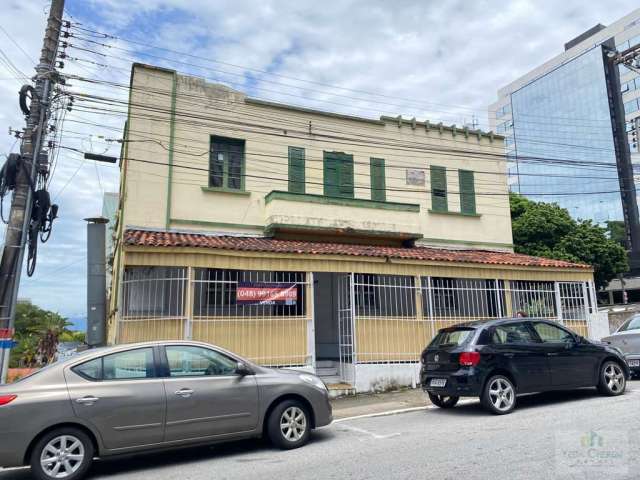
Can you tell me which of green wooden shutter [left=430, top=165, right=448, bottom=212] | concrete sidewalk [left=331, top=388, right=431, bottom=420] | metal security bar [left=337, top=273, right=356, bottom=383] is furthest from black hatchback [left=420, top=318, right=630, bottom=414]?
green wooden shutter [left=430, top=165, right=448, bottom=212]

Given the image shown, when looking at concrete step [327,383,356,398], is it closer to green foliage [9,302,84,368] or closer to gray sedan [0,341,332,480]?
gray sedan [0,341,332,480]

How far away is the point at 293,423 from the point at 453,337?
3383 mm

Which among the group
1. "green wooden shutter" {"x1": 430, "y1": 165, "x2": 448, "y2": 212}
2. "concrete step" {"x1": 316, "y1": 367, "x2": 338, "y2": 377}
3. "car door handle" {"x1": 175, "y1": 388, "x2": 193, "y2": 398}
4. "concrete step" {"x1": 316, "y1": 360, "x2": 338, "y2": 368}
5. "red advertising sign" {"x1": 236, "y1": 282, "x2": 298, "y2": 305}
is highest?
"green wooden shutter" {"x1": 430, "y1": 165, "x2": 448, "y2": 212}

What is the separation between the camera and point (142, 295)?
35.5ft

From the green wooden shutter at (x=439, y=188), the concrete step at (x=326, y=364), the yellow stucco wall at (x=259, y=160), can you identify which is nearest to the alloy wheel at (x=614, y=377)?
the concrete step at (x=326, y=364)

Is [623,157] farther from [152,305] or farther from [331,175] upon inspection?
[152,305]

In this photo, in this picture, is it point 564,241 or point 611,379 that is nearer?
point 611,379

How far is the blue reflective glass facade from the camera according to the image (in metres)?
64.8

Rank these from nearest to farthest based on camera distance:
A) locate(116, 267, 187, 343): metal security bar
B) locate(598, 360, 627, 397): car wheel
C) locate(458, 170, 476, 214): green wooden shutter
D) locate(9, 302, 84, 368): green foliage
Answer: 1. locate(598, 360, 627, 397): car wheel
2. locate(116, 267, 187, 343): metal security bar
3. locate(458, 170, 476, 214): green wooden shutter
4. locate(9, 302, 84, 368): green foliage

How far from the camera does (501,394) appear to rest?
7848 millimetres

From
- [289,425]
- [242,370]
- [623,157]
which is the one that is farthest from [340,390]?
[623,157]

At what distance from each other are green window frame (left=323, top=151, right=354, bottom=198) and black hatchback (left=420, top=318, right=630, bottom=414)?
7312 millimetres

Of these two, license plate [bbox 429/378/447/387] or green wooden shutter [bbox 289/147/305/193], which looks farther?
green wooden shutter [bbox 289/147/305/193]

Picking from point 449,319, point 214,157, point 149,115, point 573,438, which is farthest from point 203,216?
point 573,438
